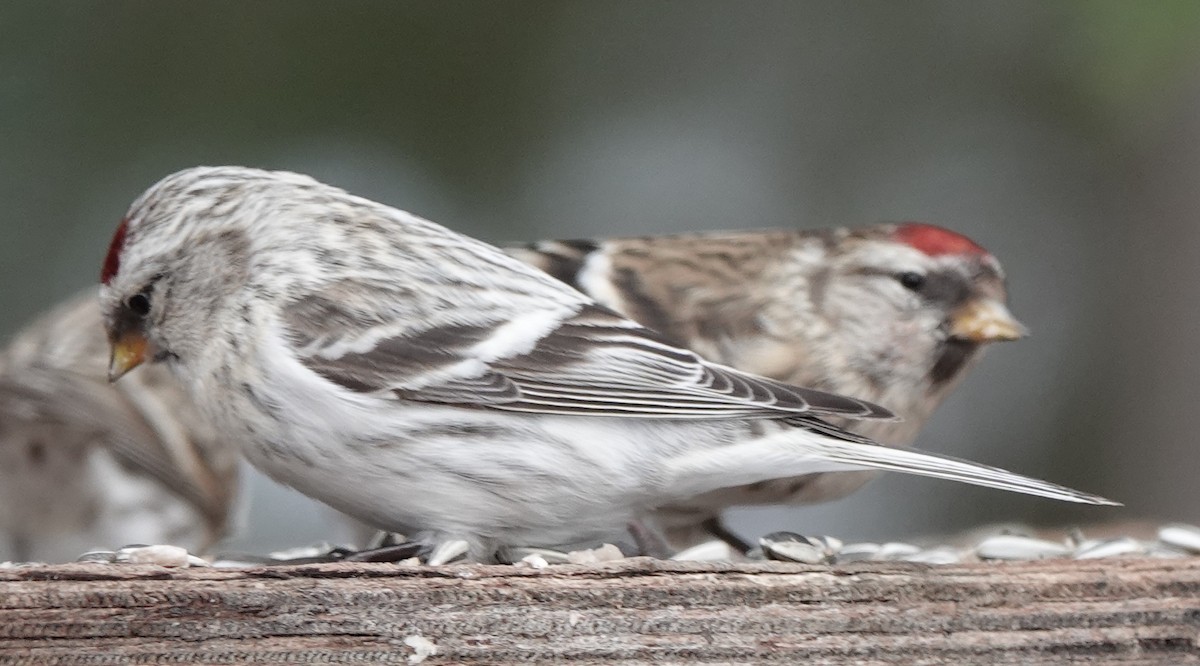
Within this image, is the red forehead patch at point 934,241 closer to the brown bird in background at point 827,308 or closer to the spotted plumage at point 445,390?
the brown bird in background at point 827,308

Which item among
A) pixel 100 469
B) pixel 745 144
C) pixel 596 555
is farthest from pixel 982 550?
pixel 745 144

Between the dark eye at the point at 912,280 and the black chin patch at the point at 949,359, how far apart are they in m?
0.10

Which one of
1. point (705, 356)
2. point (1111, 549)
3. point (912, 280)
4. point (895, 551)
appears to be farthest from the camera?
point (912, 280)

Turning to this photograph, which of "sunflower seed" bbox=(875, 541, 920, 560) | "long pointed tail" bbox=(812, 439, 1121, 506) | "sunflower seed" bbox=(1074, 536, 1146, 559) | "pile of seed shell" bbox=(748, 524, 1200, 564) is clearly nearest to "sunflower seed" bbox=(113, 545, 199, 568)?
"pile of seed shell" bbox=(748, 524, 1200, 564)

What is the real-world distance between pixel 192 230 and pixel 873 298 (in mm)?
1112

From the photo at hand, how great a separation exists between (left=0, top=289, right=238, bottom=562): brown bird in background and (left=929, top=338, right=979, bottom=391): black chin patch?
127 centimetres

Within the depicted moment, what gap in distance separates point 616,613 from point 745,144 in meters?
2.85

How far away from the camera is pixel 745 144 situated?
3.96 metres

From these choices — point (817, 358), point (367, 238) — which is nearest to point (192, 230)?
point (367, 238)

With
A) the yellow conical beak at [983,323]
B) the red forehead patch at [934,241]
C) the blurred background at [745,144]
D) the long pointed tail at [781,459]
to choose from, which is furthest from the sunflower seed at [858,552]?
the blurred background at [745,144]

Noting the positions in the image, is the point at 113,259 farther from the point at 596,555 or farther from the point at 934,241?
the point at 934,241

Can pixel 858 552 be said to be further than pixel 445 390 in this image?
Yes

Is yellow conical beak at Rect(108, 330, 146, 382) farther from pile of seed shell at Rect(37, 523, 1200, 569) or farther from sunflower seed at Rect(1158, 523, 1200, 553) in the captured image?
sunflower seed at Rect(1158, 523, 1200, 553)

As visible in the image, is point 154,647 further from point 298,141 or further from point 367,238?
point 298,141
